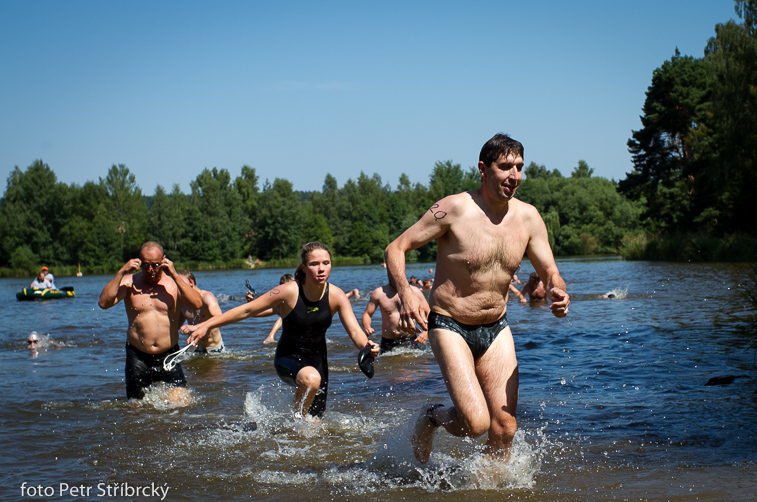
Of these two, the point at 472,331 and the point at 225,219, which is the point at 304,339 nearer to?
the point at 472,331

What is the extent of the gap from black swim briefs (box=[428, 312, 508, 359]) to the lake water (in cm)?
89

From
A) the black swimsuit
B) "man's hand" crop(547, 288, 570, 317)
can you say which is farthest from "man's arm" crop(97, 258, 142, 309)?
"man's hand" crop(547, 288, 570, 317)

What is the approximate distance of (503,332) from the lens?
184 inches

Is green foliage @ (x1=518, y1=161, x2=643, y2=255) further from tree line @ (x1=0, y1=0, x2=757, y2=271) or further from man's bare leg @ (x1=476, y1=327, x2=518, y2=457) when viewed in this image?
man's bare leg @ (x1=476, y1=327, x2=518, y2=457)

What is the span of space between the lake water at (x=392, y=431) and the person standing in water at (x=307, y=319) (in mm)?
551

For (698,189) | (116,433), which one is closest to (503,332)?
(116,433)

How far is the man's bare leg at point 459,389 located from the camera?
14.2ft

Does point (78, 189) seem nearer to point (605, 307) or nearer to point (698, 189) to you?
point (698, 189)

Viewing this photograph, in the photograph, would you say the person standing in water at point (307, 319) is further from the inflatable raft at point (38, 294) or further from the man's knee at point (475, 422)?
the inflatable raft at point (38, 294)

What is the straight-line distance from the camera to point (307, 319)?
618 cm

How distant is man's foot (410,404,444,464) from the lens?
15.5 ft

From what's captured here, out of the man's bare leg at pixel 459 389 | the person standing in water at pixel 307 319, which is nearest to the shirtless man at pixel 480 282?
the man's bare leg at pixel 459 389

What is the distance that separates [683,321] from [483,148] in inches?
437

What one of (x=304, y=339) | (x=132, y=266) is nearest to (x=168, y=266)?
(x=132, y=266)
